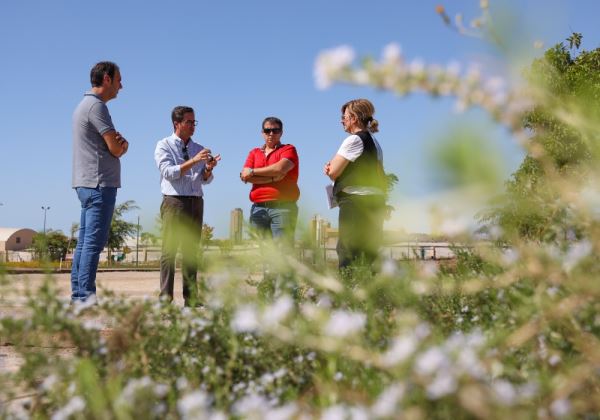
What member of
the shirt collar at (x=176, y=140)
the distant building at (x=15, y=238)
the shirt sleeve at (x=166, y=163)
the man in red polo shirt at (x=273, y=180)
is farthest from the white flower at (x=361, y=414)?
the distant building at (x=15, y=238)

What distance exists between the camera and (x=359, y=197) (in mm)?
4707

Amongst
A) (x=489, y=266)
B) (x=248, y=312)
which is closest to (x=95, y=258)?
(x=489, y=266)

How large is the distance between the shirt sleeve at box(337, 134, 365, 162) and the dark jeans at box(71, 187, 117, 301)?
6.24 ft

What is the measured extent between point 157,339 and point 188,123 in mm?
3955

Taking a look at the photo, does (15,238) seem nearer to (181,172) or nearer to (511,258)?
(181,172)

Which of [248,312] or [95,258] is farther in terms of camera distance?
[95,258]

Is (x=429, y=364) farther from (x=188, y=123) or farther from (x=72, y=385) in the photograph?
(x=188, y=123)

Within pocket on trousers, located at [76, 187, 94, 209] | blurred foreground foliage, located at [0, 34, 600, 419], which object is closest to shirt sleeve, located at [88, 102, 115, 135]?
pocket on trousers, located at [76, 187, 94, 209]

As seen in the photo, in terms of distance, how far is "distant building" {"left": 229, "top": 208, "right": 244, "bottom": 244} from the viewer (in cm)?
181

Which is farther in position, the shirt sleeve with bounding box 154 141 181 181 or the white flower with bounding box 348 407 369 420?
the shirt sleeve with bounding box 154 141 181 181

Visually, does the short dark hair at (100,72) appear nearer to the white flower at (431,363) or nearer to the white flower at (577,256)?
the white flower at (577,256)

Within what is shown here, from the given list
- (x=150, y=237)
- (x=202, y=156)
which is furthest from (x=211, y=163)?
(x=150, y=237)

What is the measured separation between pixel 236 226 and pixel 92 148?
3.42m

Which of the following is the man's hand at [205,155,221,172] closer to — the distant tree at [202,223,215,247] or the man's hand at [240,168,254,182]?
the man's hand at [240,168,254,182]
